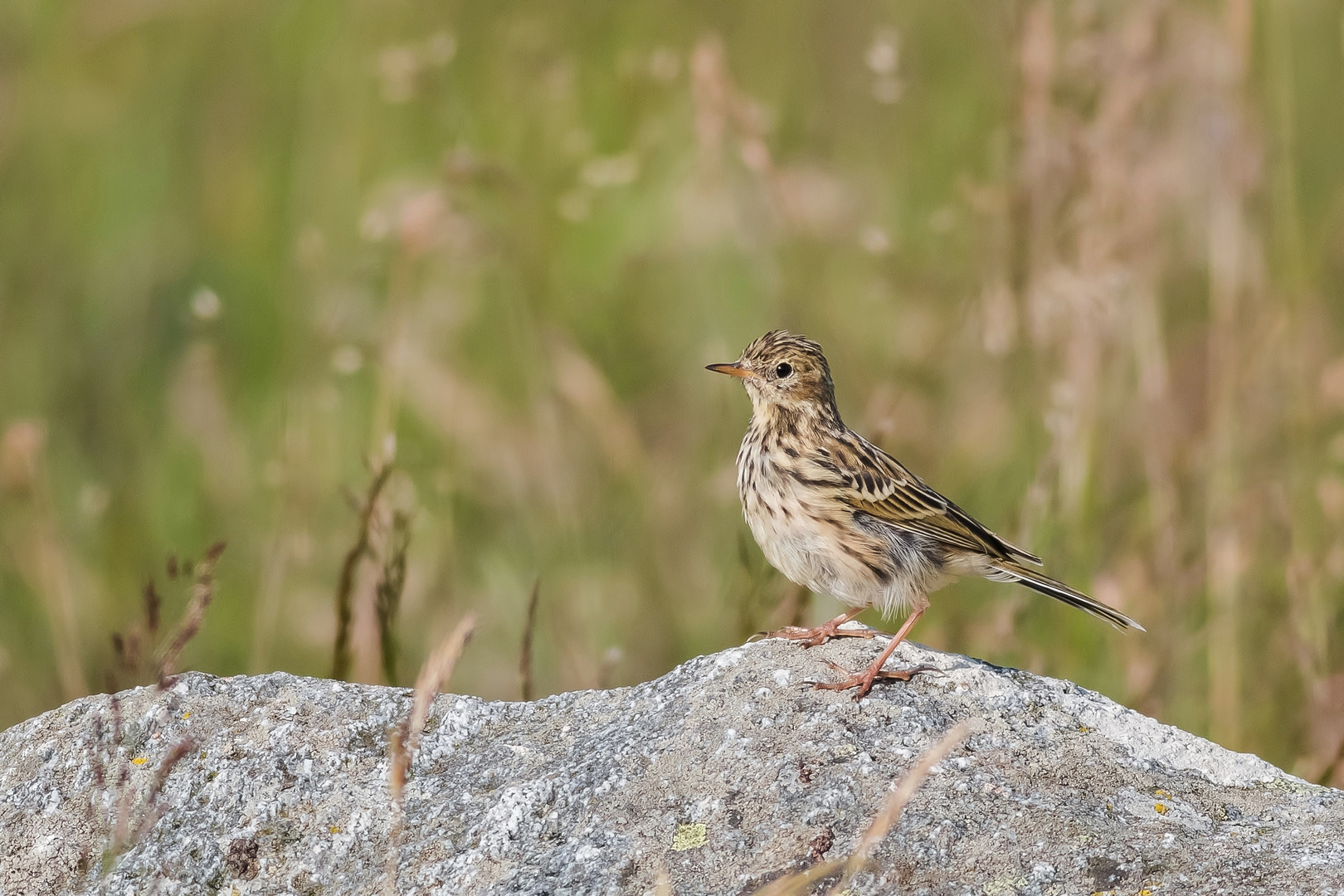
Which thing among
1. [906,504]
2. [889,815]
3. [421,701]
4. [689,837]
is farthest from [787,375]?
[889,815]

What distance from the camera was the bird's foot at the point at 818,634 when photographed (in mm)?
3807

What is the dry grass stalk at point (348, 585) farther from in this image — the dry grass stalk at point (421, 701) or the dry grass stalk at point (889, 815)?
the dry grass stalk at point (889, 815)

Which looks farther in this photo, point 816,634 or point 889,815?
point 816,634

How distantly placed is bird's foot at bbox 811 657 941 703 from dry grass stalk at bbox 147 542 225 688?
1444 millimetres

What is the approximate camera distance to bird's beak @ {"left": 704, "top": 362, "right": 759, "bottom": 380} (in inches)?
199

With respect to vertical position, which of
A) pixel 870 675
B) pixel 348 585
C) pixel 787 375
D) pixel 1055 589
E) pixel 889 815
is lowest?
pixel 1055 589

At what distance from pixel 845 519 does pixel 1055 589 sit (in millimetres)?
653

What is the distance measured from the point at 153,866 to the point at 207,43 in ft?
18.7

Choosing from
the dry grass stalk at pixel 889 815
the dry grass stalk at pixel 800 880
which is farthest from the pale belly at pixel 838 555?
the dry grass stalk at pixel 800 880

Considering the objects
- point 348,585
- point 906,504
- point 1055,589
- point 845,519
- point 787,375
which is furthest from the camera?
point 787,375

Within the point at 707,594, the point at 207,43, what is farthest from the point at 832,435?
the point at 207,43

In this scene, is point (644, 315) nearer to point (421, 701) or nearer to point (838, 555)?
point (838, 555)

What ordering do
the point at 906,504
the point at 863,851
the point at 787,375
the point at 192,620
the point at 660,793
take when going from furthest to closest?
the point at 787,375
the point at 906,504
the point at 192,620
the point at 660,793
the point at 863,851

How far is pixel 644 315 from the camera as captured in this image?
23.3ft
